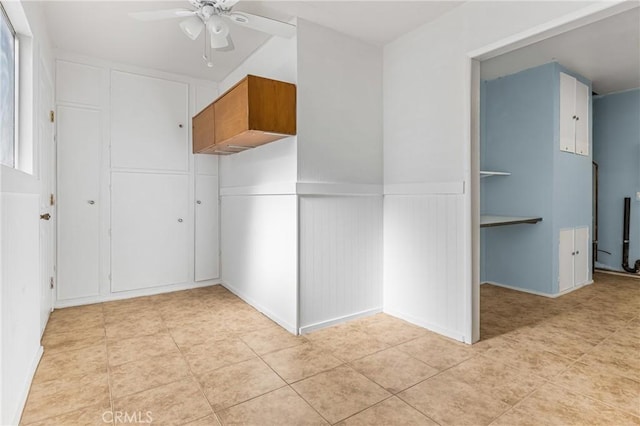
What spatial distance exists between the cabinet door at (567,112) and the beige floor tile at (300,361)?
12.0ft

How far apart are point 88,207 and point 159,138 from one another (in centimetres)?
109

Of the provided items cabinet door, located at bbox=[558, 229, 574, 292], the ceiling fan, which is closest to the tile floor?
cabinet door, located at bbox=[558, 229, 574, 292]

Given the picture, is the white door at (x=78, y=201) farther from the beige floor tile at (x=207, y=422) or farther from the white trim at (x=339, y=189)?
the beige floor tile at (x=207, y=422)

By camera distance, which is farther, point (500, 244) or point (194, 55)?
point (500, 244)

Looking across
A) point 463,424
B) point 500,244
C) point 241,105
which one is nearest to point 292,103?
point 241,105

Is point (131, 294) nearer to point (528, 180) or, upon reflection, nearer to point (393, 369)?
point (393, 369)

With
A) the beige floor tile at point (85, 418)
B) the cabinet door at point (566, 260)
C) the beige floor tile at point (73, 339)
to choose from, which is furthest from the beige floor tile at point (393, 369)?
the cabinet door at point (566, 260)

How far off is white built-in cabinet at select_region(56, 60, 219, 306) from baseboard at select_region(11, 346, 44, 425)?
1.48 m

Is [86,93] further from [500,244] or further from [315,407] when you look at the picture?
[500,244]

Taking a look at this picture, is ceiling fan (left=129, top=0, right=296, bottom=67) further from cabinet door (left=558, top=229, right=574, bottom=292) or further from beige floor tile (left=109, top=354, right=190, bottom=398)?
cabinet door (left=558, top=229, right=574, bottom=292)

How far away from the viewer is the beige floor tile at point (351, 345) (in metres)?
2.53

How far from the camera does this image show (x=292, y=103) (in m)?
2.88

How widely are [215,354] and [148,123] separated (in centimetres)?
290

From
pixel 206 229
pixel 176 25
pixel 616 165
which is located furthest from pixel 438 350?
pixel 616 165
